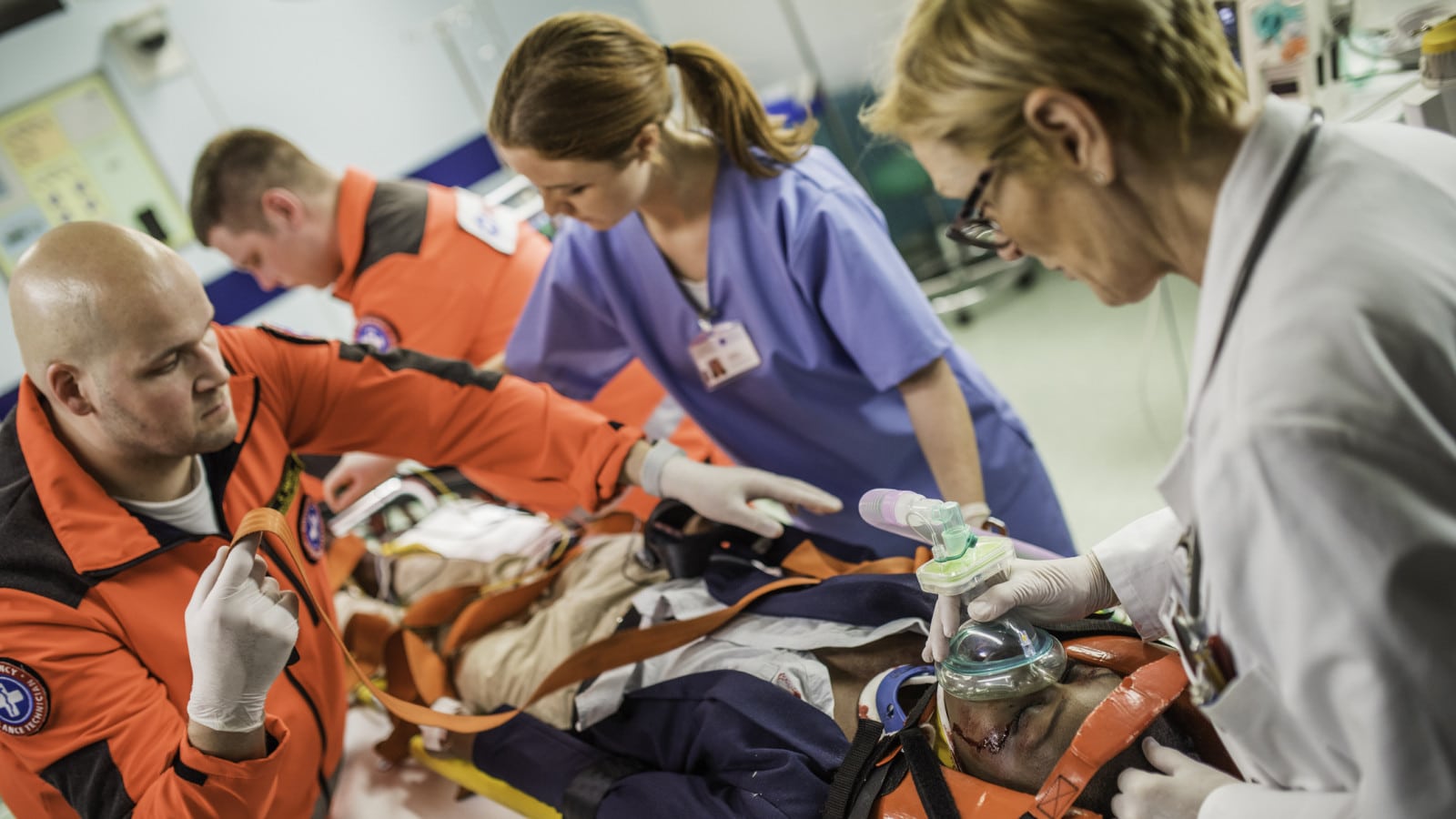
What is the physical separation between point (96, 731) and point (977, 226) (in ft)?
4.52

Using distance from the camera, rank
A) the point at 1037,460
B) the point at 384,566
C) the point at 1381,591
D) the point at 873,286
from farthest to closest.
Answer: the point at 384,566 < the point at 1037,460 < the point at 873,286 < the point at 1381,591

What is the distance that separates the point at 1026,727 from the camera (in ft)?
3.87

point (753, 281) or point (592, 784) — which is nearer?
point (592, 784)

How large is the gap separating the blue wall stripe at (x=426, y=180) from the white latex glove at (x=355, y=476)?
2.02 meters

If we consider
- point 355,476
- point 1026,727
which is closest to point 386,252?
point 355,476

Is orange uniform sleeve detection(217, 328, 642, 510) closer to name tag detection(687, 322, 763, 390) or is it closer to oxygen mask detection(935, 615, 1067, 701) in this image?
name tag detection(687, 322, 763, 390)

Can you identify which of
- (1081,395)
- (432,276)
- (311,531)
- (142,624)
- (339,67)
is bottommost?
(1081,395)

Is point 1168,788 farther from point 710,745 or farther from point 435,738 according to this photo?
point 435,738

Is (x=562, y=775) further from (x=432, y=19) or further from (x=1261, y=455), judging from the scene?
(x=432, y=19)

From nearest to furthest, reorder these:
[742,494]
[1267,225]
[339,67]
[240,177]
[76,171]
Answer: [1267,225]
[742,494]
[240,177]
[76,171]
[339,67]

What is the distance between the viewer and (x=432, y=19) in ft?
16.2

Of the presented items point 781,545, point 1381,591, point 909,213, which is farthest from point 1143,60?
point 909,213

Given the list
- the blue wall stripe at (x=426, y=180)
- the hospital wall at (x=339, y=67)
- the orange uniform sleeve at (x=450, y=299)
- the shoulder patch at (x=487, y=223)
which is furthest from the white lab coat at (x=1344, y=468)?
the blue wall stripe at (x=426, y=180)

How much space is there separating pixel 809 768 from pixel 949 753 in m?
0.20
